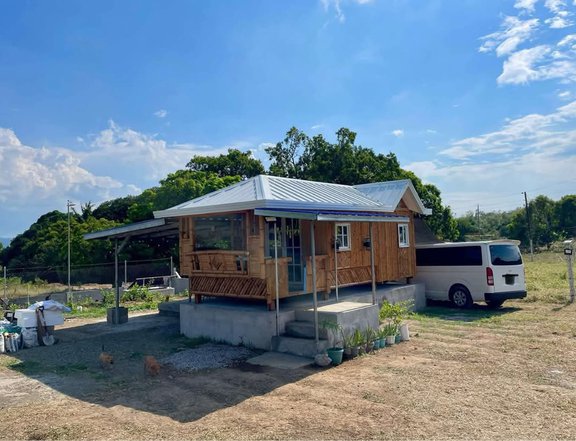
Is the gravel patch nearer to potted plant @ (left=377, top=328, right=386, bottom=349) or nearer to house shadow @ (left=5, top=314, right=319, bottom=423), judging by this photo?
house shadow @ (left=5, top=314, right=319, bottom=423)

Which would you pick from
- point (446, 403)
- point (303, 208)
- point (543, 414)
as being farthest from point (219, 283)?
point (543, 414)

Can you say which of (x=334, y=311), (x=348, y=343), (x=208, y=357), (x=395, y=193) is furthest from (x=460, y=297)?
(x=208, y=357)

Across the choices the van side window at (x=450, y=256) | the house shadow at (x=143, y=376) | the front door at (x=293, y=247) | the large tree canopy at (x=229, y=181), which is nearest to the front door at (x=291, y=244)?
the front door at (x=293, y=247)

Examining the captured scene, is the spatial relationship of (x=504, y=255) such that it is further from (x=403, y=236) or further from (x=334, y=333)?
(x=334, y=333)

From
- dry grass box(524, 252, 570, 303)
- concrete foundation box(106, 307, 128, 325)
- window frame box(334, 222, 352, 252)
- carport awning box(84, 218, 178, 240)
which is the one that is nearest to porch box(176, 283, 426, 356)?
window frame box(334, 222, 352, 252)

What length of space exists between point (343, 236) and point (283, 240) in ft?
5.63

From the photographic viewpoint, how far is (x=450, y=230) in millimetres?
32250

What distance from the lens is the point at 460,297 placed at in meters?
13.5

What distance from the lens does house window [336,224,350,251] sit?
11.9m

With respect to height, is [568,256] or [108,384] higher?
[568,256]

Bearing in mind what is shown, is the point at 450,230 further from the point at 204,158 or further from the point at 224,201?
the point at 224,201

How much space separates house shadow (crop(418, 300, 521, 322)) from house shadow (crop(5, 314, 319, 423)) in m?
5.85

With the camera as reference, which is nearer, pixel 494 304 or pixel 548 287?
pixel 494 304

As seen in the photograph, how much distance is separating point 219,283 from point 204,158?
2547cm
